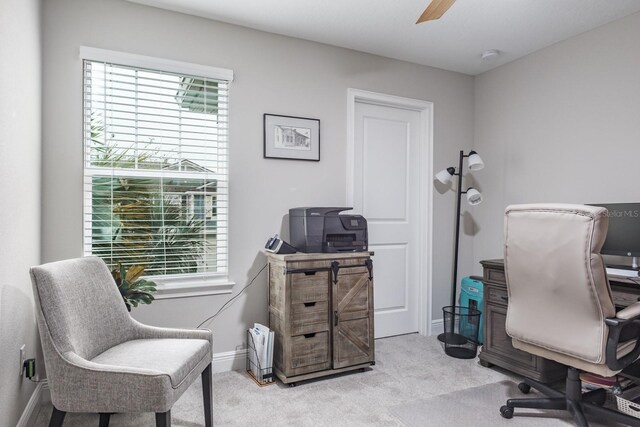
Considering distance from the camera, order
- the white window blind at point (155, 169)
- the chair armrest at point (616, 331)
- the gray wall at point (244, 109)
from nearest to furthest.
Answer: the chair armrest at point (616, 331), the gray wall at point (244, 109), the white window blind at point (155, 169)

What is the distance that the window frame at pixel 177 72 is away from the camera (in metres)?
2.53

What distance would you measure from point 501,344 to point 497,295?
34cm

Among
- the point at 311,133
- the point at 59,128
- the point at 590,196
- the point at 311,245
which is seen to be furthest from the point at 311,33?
the point at 590,196

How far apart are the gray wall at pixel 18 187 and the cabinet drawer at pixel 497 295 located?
9.42 feet

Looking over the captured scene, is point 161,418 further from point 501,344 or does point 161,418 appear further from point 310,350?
point 501,344

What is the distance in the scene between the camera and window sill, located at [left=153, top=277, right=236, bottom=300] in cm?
270

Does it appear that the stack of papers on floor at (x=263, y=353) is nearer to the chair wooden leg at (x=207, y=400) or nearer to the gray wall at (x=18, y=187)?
the chair wooden leg at (x=207, y=400)

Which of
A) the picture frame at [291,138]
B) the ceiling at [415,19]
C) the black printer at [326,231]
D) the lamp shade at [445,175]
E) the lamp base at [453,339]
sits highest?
the ceiling at [415,19]

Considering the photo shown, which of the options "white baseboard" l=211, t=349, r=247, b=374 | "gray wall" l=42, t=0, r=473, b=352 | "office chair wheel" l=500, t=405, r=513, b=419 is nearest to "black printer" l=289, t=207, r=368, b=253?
"gray wall" l=42, t=0, r=473, b=352

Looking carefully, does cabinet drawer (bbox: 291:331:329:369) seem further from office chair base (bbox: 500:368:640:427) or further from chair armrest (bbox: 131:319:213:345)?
office chair base (bbox: 500:368:640:427)

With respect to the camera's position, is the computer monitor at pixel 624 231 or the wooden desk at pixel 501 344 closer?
the computer monitor at pixel 624 231

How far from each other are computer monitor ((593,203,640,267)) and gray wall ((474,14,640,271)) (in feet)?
0.85

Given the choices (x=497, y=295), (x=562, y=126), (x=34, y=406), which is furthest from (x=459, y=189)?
(x=34, y=406)

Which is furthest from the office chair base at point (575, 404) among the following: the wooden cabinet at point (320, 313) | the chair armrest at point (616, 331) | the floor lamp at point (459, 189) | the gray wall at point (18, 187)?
the gray wall at point (18, 187)
